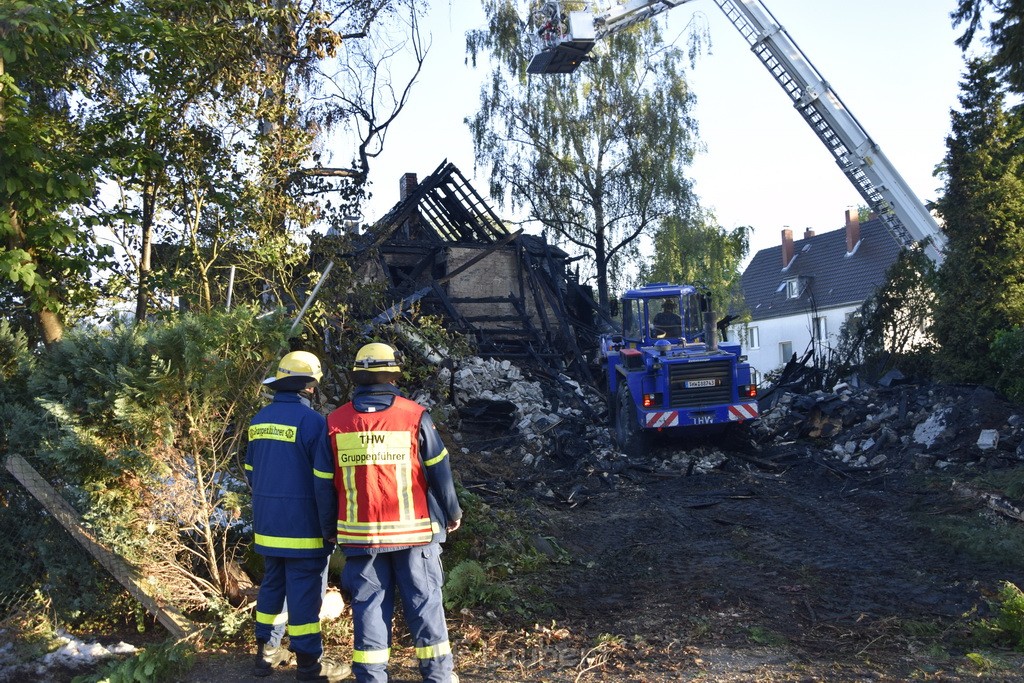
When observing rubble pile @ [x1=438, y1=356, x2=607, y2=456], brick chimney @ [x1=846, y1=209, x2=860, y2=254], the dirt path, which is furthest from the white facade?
the dirt path

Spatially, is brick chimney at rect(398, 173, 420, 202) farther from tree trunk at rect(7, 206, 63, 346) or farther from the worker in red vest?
the worker in red vest

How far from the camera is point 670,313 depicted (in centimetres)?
1484

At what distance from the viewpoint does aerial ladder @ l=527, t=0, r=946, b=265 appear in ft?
67.7

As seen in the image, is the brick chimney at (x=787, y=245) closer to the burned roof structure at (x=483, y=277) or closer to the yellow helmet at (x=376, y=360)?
the burned roof structure at (x=483, y=277)

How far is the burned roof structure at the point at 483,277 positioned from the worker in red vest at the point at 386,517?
15.5 meters

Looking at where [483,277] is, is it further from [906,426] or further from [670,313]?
[906,426]

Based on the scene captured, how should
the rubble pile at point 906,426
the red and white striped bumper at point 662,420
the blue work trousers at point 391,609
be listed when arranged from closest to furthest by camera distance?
the blue work trousers at point 391,609 < the rubble pile at point 906,426 < the red and white striped bumper at point 662,420

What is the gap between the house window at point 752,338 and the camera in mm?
45250

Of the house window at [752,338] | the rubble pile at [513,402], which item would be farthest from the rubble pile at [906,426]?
the house window at [752,338]

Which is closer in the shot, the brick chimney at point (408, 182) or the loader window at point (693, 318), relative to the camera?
the loader window at point (693, 318)

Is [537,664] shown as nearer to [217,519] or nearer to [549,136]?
[217,519]

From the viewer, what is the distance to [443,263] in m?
22.4

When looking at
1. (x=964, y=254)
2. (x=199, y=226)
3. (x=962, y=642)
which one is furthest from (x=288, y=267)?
(x=964, y=254)

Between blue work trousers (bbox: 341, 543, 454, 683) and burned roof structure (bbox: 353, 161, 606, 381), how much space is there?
15.6 m
